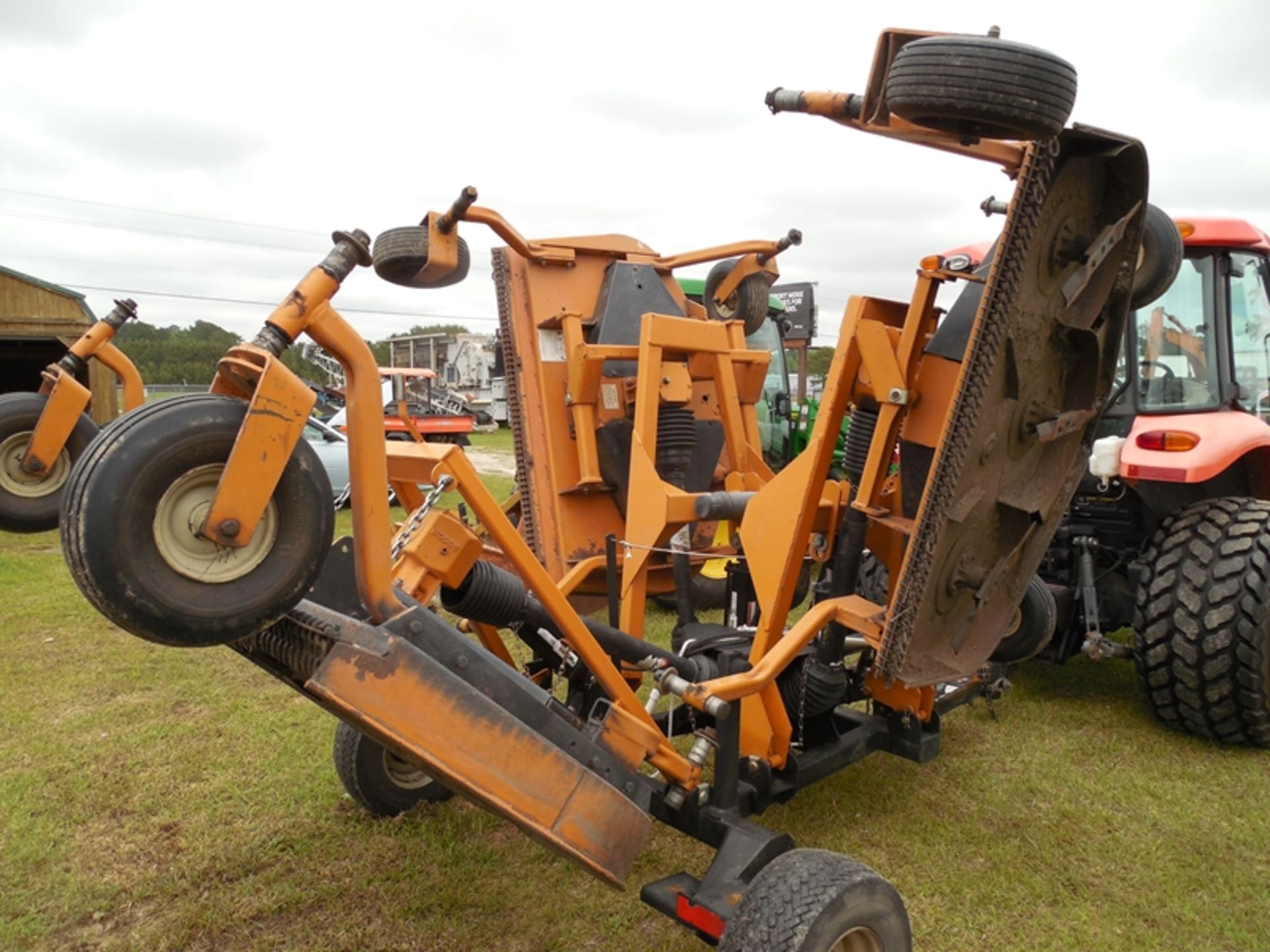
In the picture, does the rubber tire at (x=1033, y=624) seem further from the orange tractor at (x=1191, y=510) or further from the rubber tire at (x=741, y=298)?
the rubber tire at (x=741, y=298)

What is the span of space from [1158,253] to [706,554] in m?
1.82

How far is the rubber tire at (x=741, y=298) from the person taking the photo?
5.15m

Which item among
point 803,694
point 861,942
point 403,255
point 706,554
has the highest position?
point 403,255

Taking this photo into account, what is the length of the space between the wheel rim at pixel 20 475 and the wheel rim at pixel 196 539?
1100mm

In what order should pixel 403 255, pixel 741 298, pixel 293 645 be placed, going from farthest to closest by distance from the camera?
1. pixel 741 298
2. pixel 403 255
3. pixel 293 645

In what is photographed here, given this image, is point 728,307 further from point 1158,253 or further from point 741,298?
point 1158,253

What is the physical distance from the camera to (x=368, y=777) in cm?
354

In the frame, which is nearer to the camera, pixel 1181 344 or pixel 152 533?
pixel 152 533

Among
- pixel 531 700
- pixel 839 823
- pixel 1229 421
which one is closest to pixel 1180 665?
pixel 1229 421

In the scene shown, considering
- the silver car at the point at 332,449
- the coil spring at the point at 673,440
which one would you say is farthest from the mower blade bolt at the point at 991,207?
the silver car at the point at 332,449

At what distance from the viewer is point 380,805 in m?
3.61

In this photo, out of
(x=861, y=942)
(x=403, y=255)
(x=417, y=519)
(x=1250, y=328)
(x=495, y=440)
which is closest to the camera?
(x=861, y=942)

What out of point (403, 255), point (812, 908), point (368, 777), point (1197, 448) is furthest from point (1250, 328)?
point (368, 777)

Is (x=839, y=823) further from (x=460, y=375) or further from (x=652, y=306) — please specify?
(x=460, y=375)
